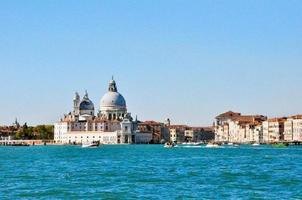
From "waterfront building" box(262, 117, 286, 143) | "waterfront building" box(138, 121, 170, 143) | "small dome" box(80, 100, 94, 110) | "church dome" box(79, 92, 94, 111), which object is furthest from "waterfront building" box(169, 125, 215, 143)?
"waterfront building" box(262, 117, 286, 143)

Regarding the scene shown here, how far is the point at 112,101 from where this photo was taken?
140250 millimetres

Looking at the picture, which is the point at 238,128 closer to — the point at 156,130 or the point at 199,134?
the point at 156,130

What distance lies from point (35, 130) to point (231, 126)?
113ft

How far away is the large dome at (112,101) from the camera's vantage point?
5531 inches

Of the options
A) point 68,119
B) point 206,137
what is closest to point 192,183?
point 68,119

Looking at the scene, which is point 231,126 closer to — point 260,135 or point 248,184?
point 260,135

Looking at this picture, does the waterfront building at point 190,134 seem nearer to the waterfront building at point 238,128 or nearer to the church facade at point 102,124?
the waterfront building at point 238,128

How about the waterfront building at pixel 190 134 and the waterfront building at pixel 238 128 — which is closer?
the waterfront building at pixel 238 128

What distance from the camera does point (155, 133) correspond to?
153125 millimetres

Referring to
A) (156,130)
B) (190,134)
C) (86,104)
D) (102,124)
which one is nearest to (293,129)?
(102,124)

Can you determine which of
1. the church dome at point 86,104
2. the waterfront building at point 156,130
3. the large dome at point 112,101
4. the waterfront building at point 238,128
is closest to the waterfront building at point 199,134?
the waterfront building at point 238,128

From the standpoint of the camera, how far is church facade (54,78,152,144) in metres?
136

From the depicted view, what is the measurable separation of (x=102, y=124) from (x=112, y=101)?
16.2 feet

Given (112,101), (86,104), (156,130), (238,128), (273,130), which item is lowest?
(273,130)
